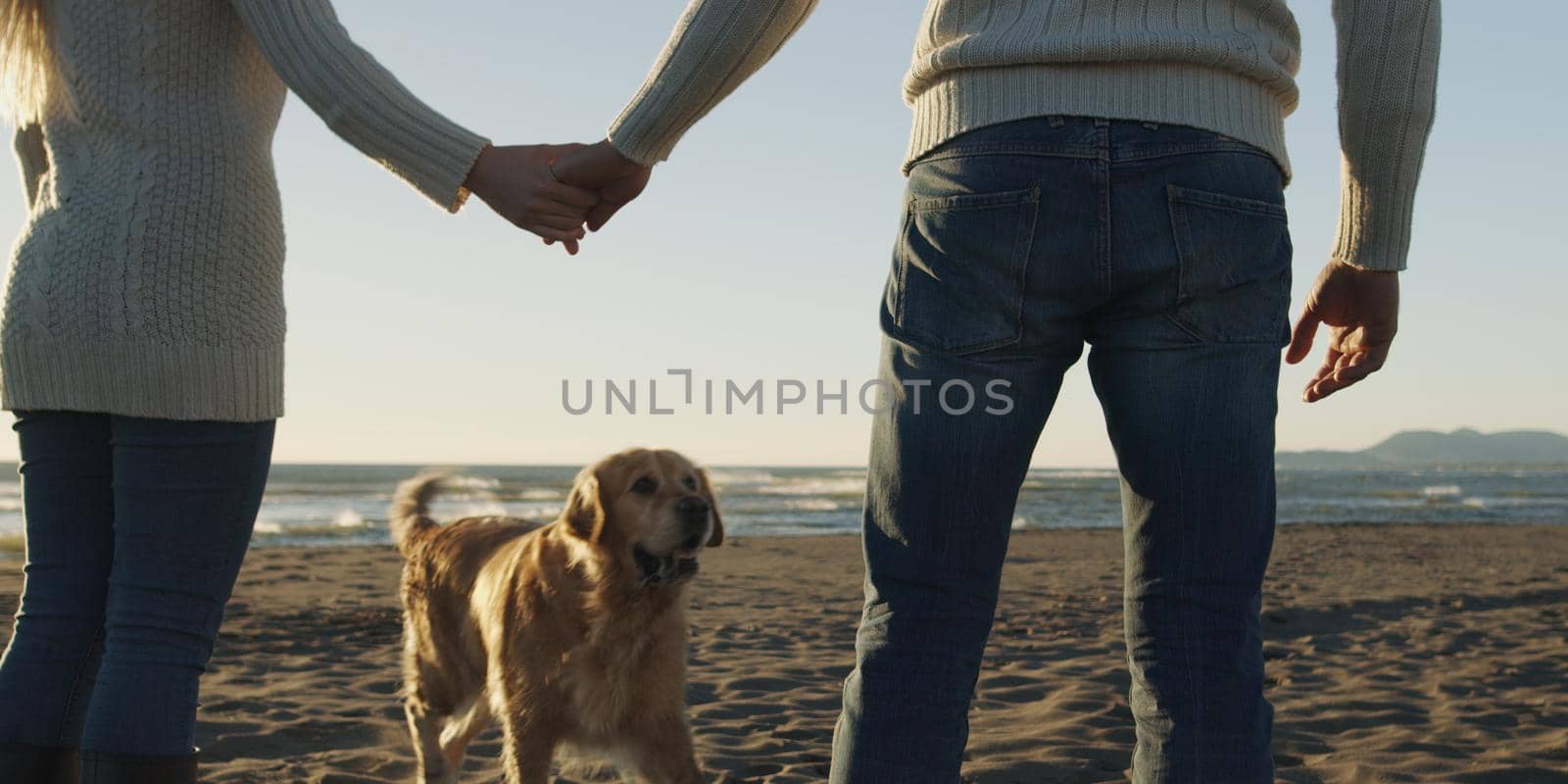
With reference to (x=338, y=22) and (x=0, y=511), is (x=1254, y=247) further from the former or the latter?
(x=0, y=511)

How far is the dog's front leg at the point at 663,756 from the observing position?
323 centimetres

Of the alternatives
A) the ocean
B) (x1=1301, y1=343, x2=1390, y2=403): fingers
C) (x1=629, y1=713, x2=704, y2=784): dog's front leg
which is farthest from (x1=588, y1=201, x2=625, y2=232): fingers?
the ocean

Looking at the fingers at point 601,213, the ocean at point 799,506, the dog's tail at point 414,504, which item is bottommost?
the ocean at point 799,506

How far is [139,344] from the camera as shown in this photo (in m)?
1.71

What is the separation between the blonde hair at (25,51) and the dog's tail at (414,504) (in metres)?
2.54

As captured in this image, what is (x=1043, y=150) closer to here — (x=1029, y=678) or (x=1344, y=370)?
(x=1344, y=370)

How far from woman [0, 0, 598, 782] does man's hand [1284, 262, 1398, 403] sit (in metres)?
1.51

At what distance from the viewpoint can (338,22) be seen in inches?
73.9

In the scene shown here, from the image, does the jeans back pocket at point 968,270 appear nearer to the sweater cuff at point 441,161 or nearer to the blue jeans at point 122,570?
the sweater cuff at point 441,161

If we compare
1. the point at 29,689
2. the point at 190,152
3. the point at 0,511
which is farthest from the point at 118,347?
the point at 0,511

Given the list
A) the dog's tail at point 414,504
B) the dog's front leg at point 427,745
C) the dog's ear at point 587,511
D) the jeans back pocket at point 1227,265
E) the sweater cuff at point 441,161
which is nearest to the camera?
the jeans back pocket at point 1227,265

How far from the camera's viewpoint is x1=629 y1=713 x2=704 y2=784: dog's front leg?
323 centimetres

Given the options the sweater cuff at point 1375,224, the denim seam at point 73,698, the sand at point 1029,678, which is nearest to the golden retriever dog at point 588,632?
the sand at point 1029,678

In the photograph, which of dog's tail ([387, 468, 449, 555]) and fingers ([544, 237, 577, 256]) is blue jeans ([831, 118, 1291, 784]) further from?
dog's tail ([387, 468, 449, 555])
